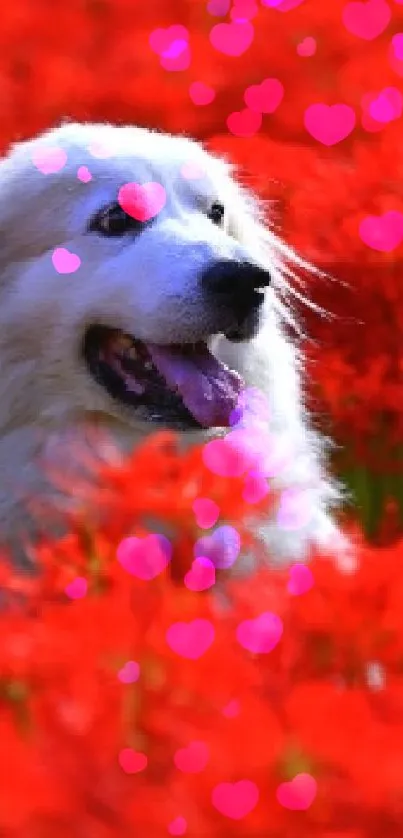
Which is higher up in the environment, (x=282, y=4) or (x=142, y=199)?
(x=282, y=4)

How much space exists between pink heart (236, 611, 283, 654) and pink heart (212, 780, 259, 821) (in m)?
0.13

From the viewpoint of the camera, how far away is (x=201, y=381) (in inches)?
60.7

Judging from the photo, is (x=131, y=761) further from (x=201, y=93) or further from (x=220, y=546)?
(x=201, y=93)

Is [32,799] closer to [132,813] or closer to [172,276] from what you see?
[132,813]

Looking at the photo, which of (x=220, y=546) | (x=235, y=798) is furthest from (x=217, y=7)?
(x=235, y=798)

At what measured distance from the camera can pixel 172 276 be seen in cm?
150

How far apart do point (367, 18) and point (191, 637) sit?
4.93 ft

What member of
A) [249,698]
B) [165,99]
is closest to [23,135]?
[165,99]

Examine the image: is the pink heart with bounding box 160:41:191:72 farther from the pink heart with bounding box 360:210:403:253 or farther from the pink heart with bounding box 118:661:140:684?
the pink heart with bounding box 118:661:140:684

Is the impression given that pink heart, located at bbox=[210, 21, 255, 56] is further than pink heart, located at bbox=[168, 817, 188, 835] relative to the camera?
Yes

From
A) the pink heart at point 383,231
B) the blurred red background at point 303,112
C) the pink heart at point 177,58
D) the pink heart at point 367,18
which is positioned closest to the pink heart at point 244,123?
the blurred red background at point 303,112

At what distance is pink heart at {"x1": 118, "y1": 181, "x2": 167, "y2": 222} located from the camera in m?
1.63

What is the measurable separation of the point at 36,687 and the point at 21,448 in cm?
99

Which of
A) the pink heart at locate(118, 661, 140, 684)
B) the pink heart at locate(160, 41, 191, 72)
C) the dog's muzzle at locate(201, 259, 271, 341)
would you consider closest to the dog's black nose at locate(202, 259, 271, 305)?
the dog's muzzle at locate(201, 259, 271, 341)
